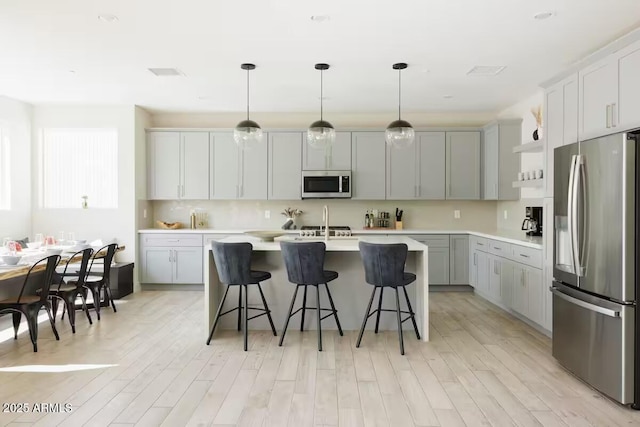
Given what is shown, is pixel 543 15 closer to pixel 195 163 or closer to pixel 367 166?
pixel 367 166

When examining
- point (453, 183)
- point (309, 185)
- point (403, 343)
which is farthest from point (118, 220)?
point (453, 183)

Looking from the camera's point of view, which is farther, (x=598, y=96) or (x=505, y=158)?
(x=505, y=158)

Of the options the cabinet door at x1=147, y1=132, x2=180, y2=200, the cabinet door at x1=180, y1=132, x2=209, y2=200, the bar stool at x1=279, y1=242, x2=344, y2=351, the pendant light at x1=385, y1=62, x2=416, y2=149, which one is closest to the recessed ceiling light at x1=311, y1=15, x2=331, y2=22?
the pendant light at x1=385, y1=62, x2=416, y2=149

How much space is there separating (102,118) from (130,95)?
3.05 feet

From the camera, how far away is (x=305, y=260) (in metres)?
3.83

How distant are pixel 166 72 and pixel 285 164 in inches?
92.9

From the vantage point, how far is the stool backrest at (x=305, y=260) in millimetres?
3820

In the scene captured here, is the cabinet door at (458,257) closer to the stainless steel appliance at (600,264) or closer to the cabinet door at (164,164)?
the stainless steel appliance at (600,264)

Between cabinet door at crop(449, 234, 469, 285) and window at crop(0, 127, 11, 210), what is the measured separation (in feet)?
20.4

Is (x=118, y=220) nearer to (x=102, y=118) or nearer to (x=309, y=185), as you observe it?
(x=102, y=118)

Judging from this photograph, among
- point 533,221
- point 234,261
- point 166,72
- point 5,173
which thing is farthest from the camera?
point 5,173

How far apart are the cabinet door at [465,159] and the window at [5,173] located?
6228 mm

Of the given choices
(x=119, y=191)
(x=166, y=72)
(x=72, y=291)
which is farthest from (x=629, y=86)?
(x=119, y=191)

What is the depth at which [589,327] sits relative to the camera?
2984 millimetres
